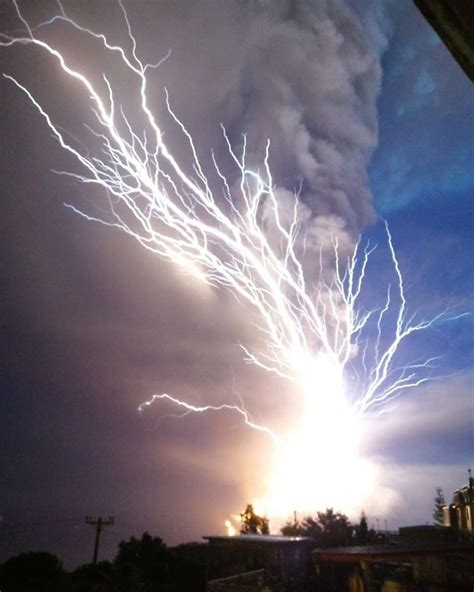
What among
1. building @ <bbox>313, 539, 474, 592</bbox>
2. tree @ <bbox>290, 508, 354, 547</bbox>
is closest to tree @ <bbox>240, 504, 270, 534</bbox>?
tree @ <bbox>290, 508, 354, 547</bbox>

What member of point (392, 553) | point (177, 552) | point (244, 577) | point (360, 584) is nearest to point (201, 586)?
point (244, 577)

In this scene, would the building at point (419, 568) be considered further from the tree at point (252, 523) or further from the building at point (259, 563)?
the tree at point (252, 523)

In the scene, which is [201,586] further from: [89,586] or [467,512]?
[89,586]

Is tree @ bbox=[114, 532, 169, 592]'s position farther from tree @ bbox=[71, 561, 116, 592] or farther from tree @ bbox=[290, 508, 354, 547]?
tree @ bbox=[71, 561, 116, 592]

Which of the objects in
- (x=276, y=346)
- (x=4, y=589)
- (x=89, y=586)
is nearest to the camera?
(x=4, y=589)

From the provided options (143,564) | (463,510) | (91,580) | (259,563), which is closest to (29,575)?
(91,580)

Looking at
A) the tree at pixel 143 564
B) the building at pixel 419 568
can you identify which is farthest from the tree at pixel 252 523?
the building at pixel 419 568

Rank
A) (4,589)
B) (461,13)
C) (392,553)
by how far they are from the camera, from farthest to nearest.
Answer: (392,553) → (4,589) → (461,13)
